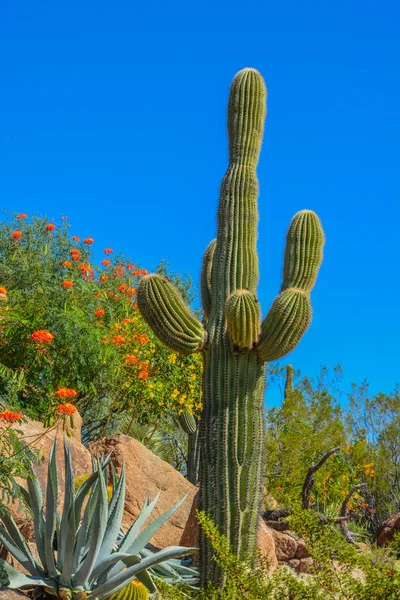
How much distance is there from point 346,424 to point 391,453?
1.20 meters

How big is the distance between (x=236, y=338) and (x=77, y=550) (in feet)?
7.04

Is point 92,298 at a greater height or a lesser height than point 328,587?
greater

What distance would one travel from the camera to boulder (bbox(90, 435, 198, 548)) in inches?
333

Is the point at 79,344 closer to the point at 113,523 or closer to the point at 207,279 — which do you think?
the point at 207,279

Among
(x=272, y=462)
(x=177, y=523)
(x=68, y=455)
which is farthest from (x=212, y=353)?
(x=272, y=462)

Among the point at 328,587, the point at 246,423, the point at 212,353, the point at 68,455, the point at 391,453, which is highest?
the point at 391,453

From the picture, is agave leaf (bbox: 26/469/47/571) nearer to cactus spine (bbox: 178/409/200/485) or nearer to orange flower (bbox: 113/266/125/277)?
cactus spine (bbox: 178/409/200/485)

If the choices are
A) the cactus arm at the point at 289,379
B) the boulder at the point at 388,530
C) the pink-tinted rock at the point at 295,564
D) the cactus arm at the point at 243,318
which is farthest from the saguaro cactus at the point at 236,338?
the cactus arm at the point at 289,379

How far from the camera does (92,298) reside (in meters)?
11.2

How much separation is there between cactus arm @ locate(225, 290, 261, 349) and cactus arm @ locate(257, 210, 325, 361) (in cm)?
11

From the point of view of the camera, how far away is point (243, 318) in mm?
6621

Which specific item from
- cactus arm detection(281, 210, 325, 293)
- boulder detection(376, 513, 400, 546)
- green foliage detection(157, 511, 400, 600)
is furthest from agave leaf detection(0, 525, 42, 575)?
boulder detection(376, 513, 400, 546)

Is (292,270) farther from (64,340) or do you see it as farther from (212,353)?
(64,340)

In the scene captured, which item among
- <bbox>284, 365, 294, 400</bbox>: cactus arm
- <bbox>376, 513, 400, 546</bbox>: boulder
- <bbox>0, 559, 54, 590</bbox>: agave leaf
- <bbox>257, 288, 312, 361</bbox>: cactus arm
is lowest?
<bbox>0, 559, 54, 590</bbox>: agave leaf
